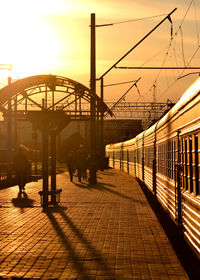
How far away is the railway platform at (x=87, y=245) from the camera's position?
7.84 metres

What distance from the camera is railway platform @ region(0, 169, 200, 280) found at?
784 cm

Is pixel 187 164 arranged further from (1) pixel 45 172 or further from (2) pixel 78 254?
(1) pixel 45 172

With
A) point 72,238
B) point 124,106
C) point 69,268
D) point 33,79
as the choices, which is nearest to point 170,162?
point 72,238

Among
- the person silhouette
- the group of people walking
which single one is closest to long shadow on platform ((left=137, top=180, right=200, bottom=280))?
the person silhouette

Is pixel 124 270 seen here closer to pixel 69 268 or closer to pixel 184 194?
pixel 69 268

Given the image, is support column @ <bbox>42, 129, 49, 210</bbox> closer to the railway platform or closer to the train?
the railway platform

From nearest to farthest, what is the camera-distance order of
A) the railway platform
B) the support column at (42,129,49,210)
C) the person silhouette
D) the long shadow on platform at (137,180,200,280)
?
1. the railway platform
2. the long shadow on platform at (137,180,200,280)
3. the support column at (42,129,49,210)
4. the person silhouette

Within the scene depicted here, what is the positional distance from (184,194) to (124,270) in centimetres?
201

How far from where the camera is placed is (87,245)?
9.99 meters

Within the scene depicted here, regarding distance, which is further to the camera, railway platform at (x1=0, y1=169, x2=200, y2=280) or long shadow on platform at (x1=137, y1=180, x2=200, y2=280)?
long shadow on platform at (x1=137, y1=180, x2=200, y2=280)

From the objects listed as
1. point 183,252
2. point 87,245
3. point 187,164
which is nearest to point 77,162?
point 183,252

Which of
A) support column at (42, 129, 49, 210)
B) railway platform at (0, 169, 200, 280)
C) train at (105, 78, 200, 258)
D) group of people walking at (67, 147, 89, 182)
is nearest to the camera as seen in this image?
railway platform at (0, 169, 200, 280)

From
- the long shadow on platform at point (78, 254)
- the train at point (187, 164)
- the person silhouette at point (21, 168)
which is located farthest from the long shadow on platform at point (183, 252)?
the person silhouette at point (21, 168)

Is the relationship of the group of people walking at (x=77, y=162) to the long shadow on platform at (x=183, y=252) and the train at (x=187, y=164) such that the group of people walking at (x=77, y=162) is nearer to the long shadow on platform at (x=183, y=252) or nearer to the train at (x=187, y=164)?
the long shadow on platform at (x=183, y=252)
